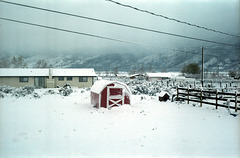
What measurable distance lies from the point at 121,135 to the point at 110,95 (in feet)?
19.0

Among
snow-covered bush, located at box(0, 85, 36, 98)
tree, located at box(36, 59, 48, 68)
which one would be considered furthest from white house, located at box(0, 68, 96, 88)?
tree, located at box(36, 59, 48, 68)

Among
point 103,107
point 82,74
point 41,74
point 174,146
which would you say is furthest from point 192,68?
point 174,146

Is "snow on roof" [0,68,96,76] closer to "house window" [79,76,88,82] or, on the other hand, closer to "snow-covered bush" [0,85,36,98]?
"house window" [79,76,88,82]

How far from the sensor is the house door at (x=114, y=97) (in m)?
13.3

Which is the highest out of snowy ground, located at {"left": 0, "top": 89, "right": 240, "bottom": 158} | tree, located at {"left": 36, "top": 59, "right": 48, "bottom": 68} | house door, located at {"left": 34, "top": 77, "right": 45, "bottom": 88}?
tree, located at {"left": 36, "top": 59, "right": 48, "bottom": 68}

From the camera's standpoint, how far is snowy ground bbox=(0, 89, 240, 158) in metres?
6.12

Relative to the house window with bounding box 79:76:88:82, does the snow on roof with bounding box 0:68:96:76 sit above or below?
above

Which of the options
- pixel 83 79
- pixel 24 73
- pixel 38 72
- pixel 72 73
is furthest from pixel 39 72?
pixel 83 79

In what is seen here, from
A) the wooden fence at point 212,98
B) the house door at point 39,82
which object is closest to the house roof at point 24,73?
the house door at point 39,82

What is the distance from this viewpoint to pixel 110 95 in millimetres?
13383

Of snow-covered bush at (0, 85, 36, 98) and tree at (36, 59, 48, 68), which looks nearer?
snow-covered bush at (0, 85, 36, 98)

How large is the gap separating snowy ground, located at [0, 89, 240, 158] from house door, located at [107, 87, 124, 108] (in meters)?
2.07

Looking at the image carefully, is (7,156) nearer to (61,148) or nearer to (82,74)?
(61,148)

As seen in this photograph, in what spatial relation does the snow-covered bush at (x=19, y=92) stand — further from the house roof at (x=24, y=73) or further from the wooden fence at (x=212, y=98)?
the wooden fence at (x=212, y=98)
